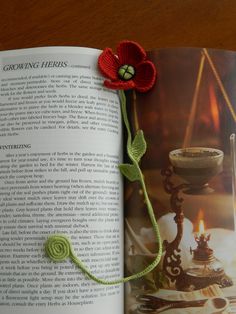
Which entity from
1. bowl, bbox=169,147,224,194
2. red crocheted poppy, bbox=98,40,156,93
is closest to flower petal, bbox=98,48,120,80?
red crocheted poppy, bbox=98,40,156,93

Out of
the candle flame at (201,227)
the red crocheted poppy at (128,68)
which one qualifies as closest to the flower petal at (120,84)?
the red crocheted poppy at (128,68)

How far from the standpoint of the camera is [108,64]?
496mm

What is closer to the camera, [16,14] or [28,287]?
[28,287]

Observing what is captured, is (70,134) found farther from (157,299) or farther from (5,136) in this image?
(157,299)

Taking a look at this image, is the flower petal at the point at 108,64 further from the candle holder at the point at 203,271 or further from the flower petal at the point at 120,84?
the candle holder at the point at 203,271

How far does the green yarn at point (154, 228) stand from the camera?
45 cm

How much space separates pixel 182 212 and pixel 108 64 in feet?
0.53

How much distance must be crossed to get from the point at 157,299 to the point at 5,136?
21cm

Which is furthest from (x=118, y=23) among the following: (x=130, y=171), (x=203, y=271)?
(x=203, y=271)

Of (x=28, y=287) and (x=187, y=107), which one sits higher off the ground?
(x=187, y=107)

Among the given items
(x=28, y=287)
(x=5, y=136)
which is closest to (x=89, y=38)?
(x=5, y=136)

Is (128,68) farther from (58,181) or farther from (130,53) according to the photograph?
(58,181)

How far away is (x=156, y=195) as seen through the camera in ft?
1.59

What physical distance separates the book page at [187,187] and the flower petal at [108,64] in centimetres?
4
